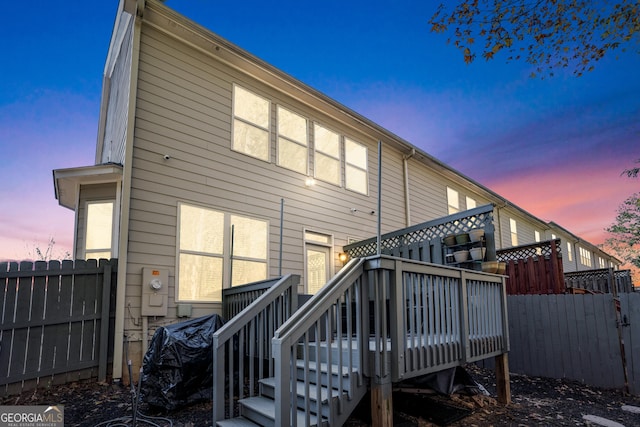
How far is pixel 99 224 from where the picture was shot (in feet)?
21.9

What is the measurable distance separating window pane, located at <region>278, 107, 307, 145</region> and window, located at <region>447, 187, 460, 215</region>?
6.54m

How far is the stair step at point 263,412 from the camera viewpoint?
294 cm

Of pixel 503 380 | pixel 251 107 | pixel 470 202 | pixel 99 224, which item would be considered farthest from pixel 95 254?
pixel 470 202

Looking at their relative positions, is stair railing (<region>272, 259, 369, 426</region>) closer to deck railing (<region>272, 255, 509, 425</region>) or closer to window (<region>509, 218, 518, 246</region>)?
deck railing (<region>272, 255, 509, 425</region>)

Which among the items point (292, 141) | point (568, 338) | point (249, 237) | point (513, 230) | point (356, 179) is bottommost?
point (568, 338)

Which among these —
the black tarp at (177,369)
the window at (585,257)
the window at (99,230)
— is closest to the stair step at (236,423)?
the black tarp at (177,369)

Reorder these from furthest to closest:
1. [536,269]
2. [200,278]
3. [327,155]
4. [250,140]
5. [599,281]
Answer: [599,281] → [327,155] → [536,269] → [250,140] → [200,278]

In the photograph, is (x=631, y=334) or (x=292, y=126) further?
(x=292, y=126)

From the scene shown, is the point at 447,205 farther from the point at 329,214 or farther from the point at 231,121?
the point at 231,121

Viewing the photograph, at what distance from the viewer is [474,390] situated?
4801mm

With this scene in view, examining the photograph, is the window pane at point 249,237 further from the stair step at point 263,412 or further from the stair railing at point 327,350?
the stair railing at point 327,350

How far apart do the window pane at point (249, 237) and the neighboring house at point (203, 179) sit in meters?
0.02

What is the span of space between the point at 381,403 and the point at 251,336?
1479 millimetres

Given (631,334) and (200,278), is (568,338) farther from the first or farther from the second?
(200,278)
